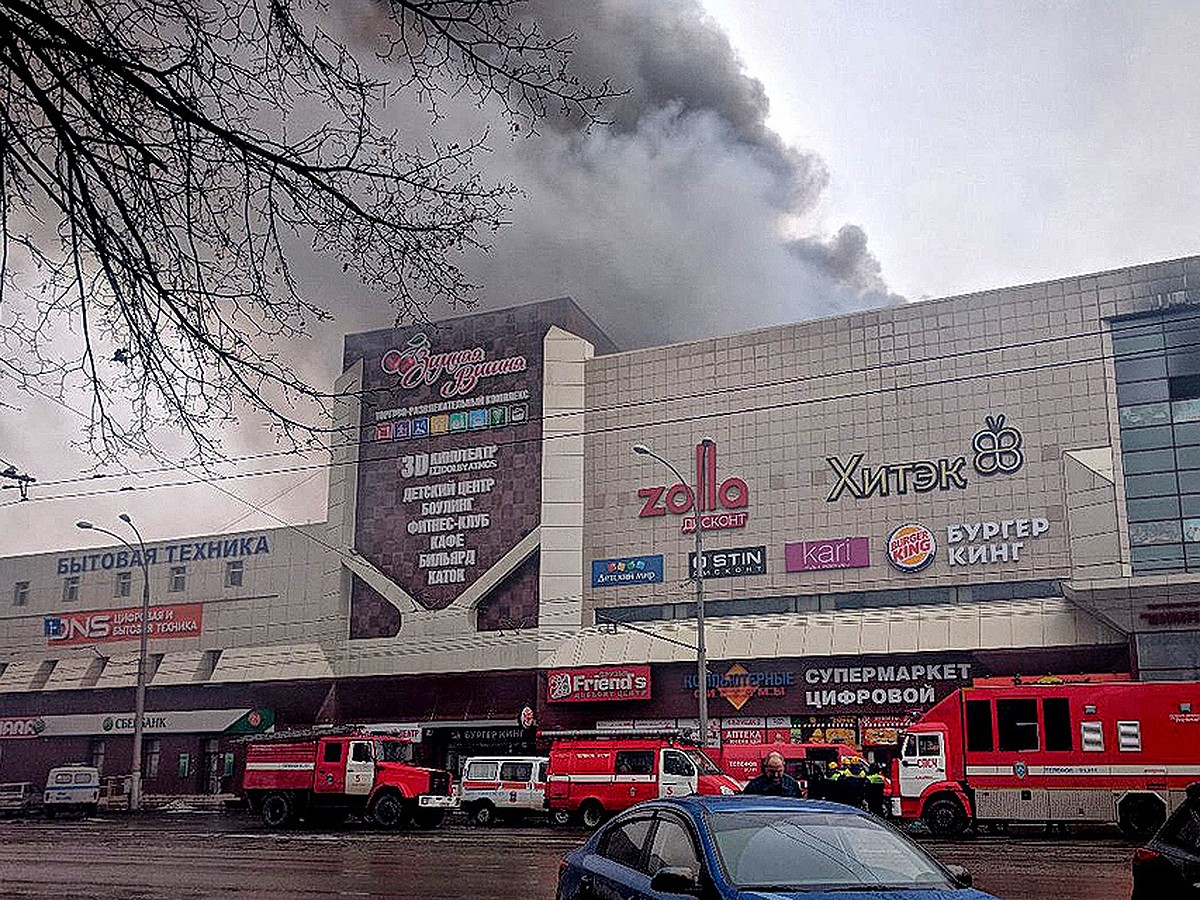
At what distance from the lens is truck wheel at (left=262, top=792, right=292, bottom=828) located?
116ft

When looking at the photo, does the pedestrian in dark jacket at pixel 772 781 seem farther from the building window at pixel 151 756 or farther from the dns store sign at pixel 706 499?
the building window at pixel 151 756

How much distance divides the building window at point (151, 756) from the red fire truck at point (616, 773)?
2902 centimetres

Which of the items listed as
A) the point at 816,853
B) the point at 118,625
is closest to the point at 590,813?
the point at 816,853

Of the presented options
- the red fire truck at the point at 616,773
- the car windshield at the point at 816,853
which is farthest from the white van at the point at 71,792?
the car windshield at the point at 816,853

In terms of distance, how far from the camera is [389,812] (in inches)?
1357

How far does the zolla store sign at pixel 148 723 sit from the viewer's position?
5406cm

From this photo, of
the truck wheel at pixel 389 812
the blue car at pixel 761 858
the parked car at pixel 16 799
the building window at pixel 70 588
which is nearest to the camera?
the blue car at pixel 761 858

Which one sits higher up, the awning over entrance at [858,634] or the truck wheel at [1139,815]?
the awning over entrance at [858,634]

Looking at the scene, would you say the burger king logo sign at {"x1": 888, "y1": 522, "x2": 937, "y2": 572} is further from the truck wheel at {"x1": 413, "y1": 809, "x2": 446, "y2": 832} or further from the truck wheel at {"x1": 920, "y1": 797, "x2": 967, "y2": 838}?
the truck wheel at {"x1": 413, "y1": 809, "x2": 446, "y2": 832}

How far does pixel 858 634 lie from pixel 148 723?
105 ft

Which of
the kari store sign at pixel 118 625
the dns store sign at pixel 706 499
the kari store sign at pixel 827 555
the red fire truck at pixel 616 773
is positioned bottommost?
the red fire truck at pixel 616 773

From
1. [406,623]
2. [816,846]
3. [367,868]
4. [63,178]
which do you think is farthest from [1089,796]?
[406,623]

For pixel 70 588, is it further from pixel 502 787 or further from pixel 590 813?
pixel 590 813

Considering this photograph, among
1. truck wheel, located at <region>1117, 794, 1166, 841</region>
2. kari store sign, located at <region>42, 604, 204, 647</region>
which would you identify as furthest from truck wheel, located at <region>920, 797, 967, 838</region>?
kari store sign, located at <region>42, 604, 204, 647</region>
